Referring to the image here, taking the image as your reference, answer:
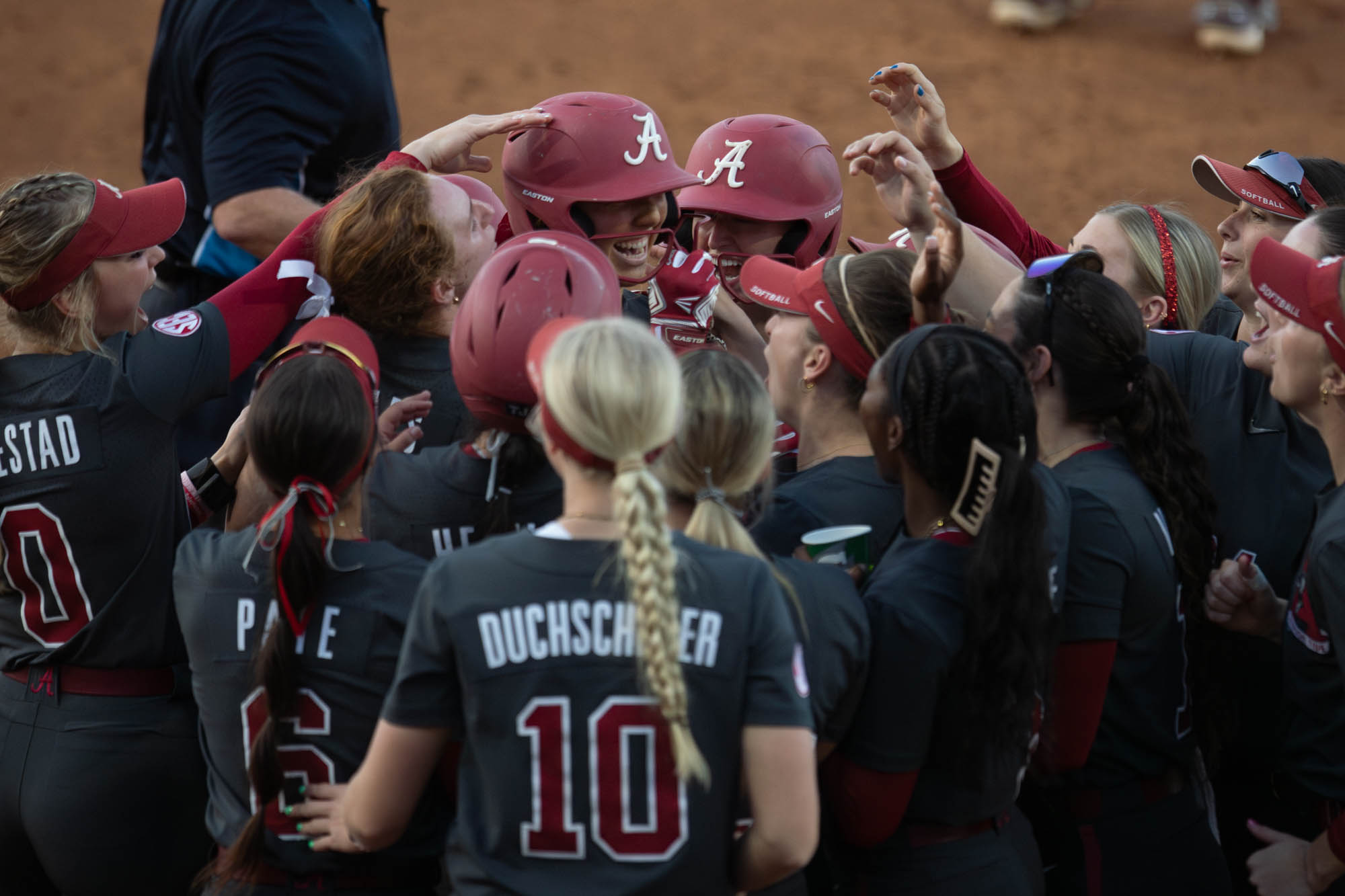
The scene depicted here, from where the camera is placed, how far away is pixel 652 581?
6.81 feet

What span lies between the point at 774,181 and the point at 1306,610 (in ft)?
6.41

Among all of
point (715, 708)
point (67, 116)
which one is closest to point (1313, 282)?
point (715, 708)

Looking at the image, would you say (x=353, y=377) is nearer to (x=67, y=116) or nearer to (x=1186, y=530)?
(x=1186, y=530)

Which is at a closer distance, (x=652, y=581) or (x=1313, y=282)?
(x=652, y=581)

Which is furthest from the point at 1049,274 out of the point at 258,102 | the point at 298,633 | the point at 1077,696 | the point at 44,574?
the point at 258,102

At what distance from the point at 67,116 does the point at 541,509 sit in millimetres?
12603

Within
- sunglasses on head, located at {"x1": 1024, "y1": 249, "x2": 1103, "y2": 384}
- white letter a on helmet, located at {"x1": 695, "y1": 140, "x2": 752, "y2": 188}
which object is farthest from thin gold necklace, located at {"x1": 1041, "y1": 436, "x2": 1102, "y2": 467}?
white letter a on helmet, located at {"x1": 695, "y1": 140, "x2": 752, "y2": 188}

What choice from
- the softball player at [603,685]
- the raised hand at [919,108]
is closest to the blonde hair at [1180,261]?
the raised hand at [919,108]

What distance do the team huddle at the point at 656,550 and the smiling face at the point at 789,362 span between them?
0.04ft

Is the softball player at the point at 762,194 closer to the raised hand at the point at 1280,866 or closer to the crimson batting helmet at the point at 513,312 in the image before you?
Result: the crimson batting helmet at the point at 513,312

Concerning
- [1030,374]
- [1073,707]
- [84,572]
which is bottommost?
[1073,707]

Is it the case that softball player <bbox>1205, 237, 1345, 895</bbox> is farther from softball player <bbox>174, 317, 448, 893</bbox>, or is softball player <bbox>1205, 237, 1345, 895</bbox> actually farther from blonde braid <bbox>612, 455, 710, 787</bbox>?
softball player <bbox>174, 317, 448, 893</bbox>

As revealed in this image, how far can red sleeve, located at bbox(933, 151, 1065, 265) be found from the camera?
13.6 feet

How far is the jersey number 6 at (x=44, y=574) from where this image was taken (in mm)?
3014
